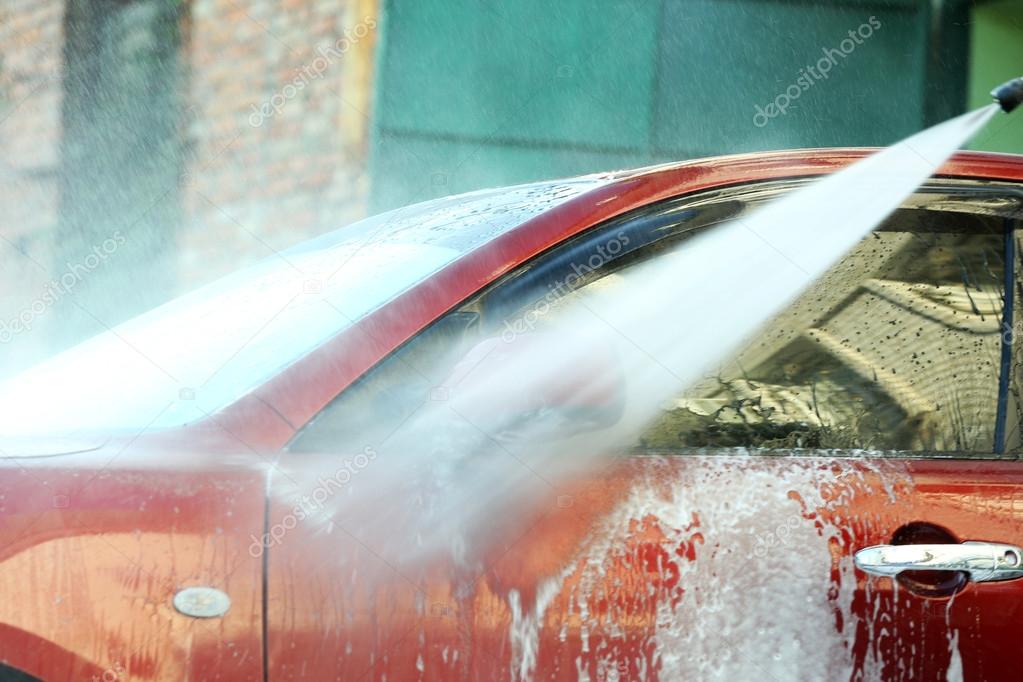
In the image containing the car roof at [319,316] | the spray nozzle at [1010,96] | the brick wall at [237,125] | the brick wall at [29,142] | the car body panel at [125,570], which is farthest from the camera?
the brick wall at [29,142]

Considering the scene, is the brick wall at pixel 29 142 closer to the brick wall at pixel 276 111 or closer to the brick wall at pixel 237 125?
the brick wall at pixel 237 125

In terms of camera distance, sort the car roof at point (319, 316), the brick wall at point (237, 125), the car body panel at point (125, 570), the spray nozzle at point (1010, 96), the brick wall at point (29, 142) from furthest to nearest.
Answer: the brick wall at point (29, 142) < the brick wall at point (237, 125) < the spray nozzle at point (1010, 96) < the car roof at point (319, 316) < the car body panel at point (125, 570)

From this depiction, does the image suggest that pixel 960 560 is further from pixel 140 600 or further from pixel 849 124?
pixel 849 124

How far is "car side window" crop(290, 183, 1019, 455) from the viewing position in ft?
6.02

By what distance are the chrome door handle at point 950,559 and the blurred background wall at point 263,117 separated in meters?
6.14

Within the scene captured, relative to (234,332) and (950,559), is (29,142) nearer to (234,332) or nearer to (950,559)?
(234,332)

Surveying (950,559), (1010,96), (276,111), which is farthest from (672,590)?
(276,111)

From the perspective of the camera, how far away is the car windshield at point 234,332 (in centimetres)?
183

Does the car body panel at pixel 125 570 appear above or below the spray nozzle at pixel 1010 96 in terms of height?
below

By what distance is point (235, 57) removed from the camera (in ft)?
25.6

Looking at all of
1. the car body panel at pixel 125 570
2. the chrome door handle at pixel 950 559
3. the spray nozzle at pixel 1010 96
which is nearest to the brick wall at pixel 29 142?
the car body panel at pixel 125 570

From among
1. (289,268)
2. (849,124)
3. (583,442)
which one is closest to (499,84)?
(849,124)

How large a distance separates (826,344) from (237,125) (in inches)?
250

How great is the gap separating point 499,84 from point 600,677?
6.61m
